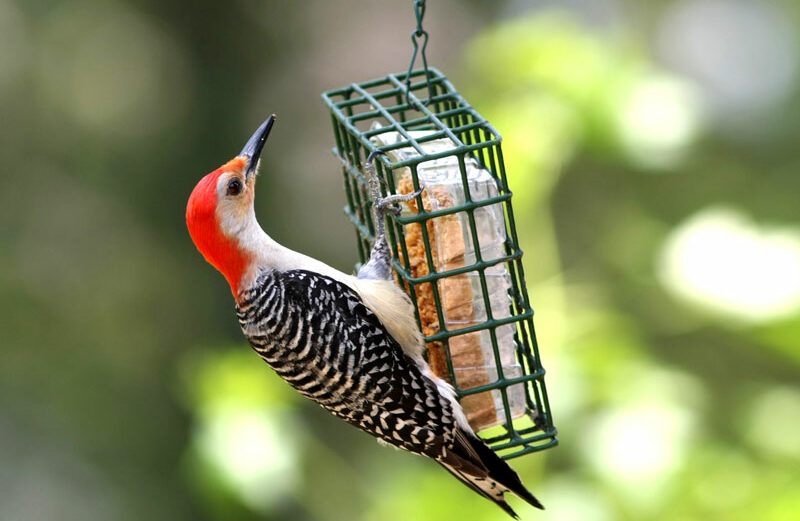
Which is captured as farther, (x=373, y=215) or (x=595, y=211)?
(x=595, y=211)

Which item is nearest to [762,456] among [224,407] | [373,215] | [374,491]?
[374,491]

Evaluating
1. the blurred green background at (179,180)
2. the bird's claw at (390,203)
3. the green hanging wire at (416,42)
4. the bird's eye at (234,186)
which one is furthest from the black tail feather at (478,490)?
the blurred green background at (179,180)

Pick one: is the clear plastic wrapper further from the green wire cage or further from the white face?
the white face

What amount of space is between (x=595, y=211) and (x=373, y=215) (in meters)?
3.38

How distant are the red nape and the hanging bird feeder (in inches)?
21.1

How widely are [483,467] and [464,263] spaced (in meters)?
0.71

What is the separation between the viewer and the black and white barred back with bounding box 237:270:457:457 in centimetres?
323

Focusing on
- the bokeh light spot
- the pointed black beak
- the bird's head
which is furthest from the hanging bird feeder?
the bokeh light spot

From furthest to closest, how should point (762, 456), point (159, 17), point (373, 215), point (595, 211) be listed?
point (159, 17), point (595, 211), point (373, 215), point (762, 456)

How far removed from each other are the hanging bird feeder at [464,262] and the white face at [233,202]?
0.43 metres

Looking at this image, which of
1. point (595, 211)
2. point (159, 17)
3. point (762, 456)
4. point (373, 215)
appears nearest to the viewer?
point (762, 456)

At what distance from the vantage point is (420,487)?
346 cm

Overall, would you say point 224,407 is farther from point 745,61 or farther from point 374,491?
point 745,61

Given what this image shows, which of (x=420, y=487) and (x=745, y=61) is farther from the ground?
(x=745, y=61)
